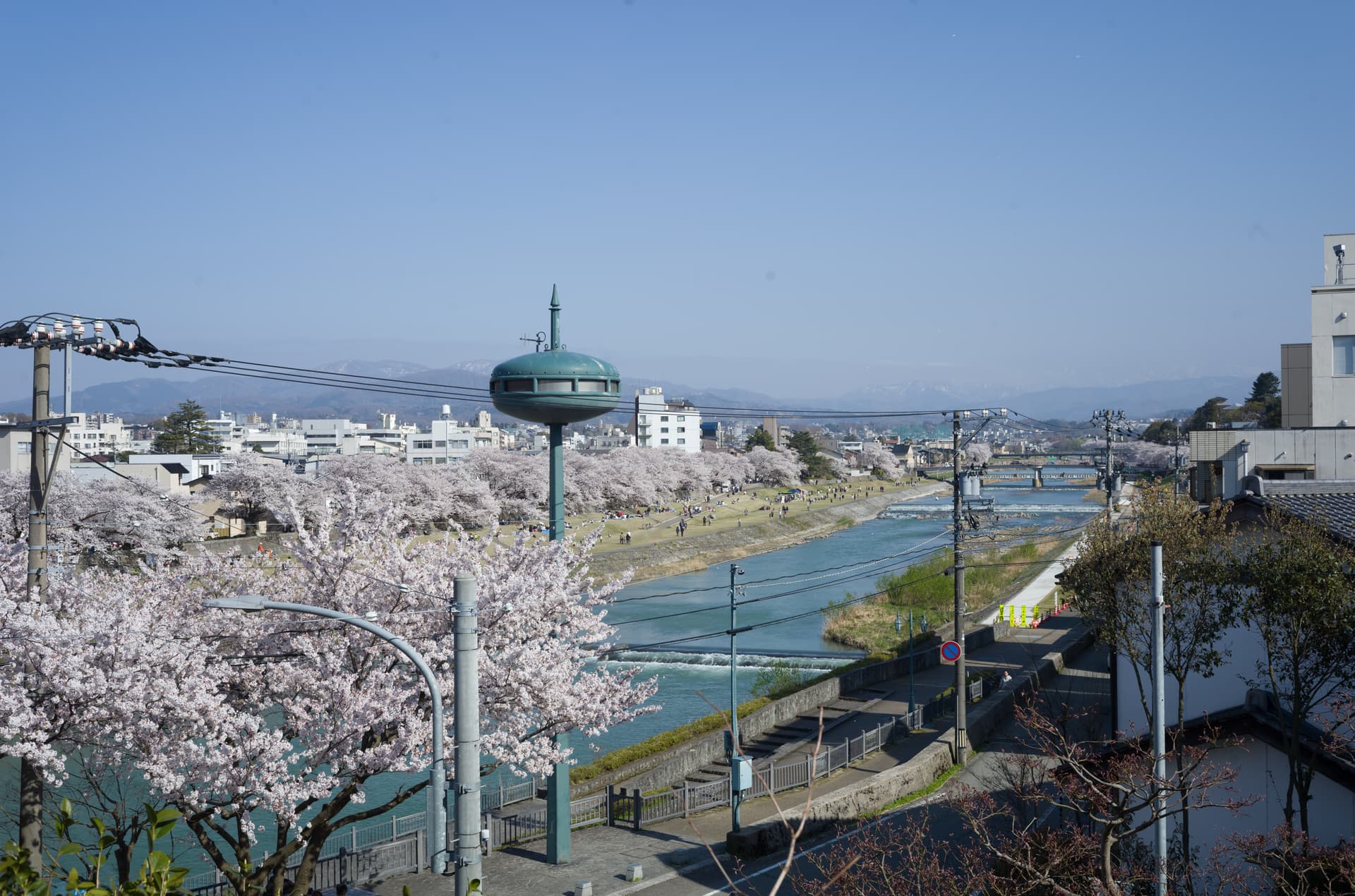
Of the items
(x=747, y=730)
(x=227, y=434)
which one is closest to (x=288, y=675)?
(x=747, y=730)

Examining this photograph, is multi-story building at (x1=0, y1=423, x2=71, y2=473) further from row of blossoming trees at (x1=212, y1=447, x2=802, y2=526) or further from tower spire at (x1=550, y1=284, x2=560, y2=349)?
tower spire at (x1=550, y1=284, x2=560, y2=349)

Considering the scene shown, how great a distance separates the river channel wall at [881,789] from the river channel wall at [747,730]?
2.25 metres

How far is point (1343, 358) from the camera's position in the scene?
24234 mm

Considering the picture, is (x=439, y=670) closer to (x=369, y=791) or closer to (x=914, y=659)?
(x=369, y=791)

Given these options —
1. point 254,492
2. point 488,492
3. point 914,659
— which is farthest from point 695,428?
point 914,659

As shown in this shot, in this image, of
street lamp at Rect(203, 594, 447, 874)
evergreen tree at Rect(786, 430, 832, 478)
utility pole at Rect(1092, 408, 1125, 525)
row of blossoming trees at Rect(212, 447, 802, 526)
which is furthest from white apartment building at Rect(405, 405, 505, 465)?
street lamp at Rect(203, 594, 447, 874)

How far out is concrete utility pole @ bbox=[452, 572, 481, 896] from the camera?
7707mm

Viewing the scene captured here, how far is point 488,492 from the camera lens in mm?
74438

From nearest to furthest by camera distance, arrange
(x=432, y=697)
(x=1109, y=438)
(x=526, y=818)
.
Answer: (x=432, y=697), (x=526, y=818), (x=1109, y=438)

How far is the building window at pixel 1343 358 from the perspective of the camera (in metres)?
24.2

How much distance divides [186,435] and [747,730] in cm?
7657

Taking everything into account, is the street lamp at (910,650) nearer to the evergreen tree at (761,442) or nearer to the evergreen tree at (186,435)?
the evergreen tree at (186,435)

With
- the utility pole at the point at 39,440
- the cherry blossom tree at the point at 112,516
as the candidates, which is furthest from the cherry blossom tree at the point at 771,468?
the utility pole at the point at 39,440

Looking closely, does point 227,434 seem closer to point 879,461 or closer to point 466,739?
point 879,461
